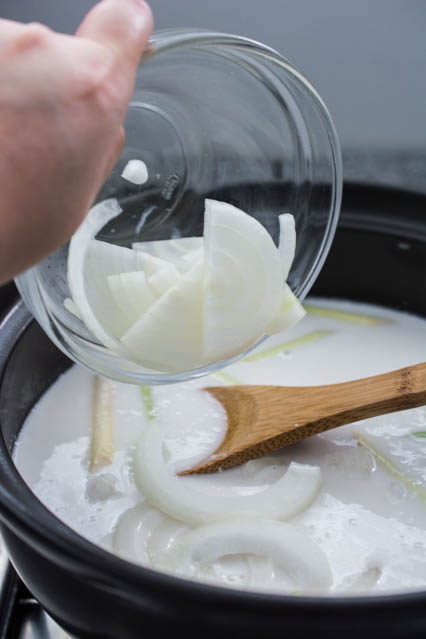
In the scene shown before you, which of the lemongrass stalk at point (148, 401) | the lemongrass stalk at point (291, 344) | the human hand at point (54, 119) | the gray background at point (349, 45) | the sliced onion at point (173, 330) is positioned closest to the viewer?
the human hand at point (54, 119)

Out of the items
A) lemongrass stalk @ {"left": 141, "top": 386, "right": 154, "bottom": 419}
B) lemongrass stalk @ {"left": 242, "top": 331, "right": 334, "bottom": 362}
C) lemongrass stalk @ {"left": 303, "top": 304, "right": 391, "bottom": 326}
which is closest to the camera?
lemongrass stalk @ {"left": 141, "top": 386, "right": 154, "bottom": 419}

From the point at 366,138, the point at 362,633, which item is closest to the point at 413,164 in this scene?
the point at 366,138

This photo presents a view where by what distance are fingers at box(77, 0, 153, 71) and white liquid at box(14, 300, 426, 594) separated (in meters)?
0.62

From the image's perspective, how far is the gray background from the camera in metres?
2.01

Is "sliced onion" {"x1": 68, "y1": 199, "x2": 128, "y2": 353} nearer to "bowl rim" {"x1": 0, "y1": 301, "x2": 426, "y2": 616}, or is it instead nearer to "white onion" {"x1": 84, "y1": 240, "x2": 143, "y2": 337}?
"white onion" {"x1": 84, "y1": 240, "x2": 143, "y2": 337}

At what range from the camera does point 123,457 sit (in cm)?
118

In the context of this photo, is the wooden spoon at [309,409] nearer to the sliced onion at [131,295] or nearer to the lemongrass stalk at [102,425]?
the lemongrass stalk at [102,425]

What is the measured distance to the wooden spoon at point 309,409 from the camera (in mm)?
1100

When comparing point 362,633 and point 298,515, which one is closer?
point 362,633

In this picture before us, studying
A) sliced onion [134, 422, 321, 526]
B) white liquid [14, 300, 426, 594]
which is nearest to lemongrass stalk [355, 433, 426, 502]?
white liquid [14, 300, 426, 594]

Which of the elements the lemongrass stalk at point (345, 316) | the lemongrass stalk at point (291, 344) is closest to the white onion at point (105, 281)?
the lemongrass stalk at point (291, 344)

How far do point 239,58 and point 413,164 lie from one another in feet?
3.48

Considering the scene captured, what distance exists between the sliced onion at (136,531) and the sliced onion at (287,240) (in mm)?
360

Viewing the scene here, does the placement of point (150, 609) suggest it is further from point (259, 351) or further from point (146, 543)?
point (259, 351)
